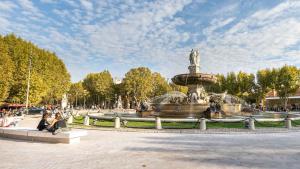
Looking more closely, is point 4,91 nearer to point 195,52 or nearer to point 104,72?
point 195,52

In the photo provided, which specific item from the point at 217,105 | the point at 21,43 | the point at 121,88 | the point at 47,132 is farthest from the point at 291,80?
the point at 47,132

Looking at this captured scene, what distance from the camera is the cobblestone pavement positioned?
736 centimetres

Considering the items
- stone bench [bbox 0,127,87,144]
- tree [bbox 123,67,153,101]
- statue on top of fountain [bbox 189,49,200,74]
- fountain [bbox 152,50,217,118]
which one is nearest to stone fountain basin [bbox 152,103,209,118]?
fountain [bbox 152,50,217,118]

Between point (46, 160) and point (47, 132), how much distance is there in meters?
3.68

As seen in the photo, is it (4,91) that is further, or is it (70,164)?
(4,91)

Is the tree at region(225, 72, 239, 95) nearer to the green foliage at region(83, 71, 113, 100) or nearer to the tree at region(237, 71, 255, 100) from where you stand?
the tree at region(237, 71, 255, 100)

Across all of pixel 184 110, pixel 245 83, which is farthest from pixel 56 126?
pixel 245 83

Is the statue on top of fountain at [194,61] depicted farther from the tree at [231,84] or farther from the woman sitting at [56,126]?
the tree at [231,84]

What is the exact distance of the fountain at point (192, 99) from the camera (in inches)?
961

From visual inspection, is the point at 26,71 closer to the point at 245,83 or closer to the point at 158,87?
the point at 158,87

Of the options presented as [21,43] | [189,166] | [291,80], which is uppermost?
[21,43]

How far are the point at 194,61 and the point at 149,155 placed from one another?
74.8 ft

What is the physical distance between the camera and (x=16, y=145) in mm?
10461

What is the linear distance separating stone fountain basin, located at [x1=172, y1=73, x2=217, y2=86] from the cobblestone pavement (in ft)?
51.4
